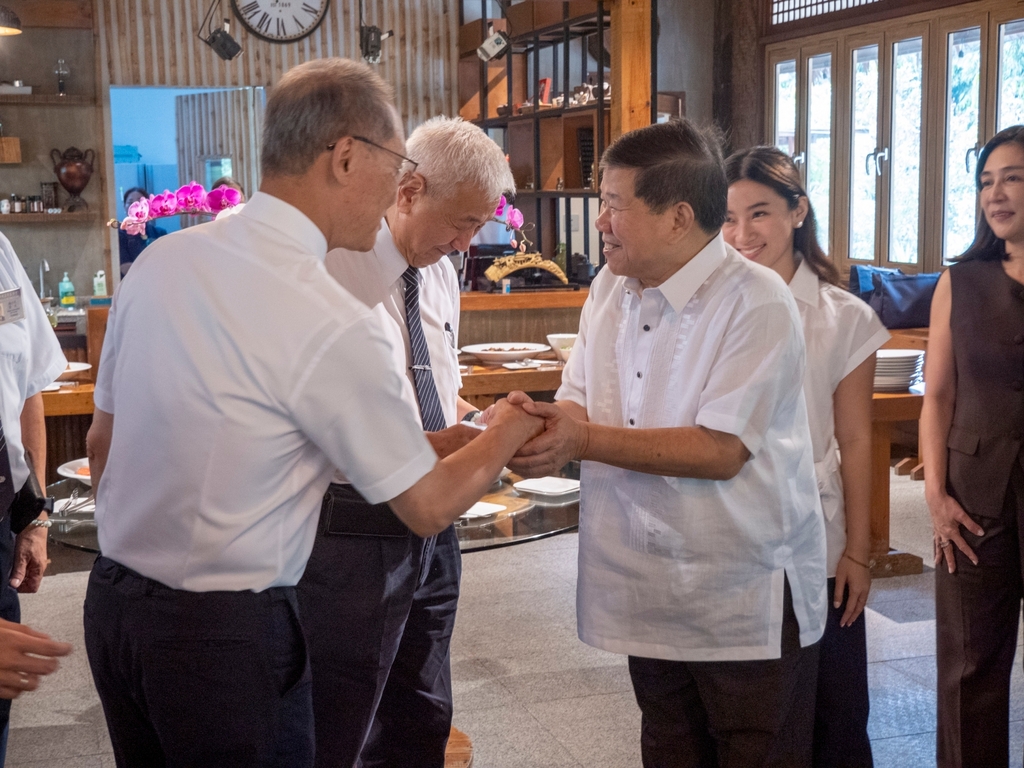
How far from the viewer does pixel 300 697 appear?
1532 mm

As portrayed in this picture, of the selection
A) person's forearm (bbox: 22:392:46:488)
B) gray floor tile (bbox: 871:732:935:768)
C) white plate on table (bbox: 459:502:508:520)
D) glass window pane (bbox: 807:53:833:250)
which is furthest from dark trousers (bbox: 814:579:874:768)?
glass window pane (bbox: 807:53:833:250)

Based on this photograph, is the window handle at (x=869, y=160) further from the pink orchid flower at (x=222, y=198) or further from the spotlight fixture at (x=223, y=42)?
the pink orchid flower at (x=222, y=198)

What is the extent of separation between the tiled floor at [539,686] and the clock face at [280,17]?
19.1 ft

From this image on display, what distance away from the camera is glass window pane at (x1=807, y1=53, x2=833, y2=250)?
8711 millimetres

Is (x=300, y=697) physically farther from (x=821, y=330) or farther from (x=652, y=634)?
(x=821, y=330)

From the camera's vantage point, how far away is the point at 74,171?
8.66 m

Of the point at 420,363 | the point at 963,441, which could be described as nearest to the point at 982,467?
the point at 963,441

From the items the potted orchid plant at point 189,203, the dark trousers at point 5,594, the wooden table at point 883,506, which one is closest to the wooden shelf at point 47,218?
the potted orchid plant at point 189,203

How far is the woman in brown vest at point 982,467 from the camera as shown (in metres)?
2.43

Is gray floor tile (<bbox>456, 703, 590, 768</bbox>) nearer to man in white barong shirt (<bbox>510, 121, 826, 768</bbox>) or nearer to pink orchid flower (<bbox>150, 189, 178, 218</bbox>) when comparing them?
man in white barong shirt (<bbox>510, 121, 826, 768</bbox>)

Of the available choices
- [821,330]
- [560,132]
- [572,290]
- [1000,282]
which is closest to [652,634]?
[821,330]

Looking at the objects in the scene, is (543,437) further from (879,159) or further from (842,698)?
(879,159)

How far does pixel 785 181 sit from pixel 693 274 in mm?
558

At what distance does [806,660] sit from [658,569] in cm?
35
